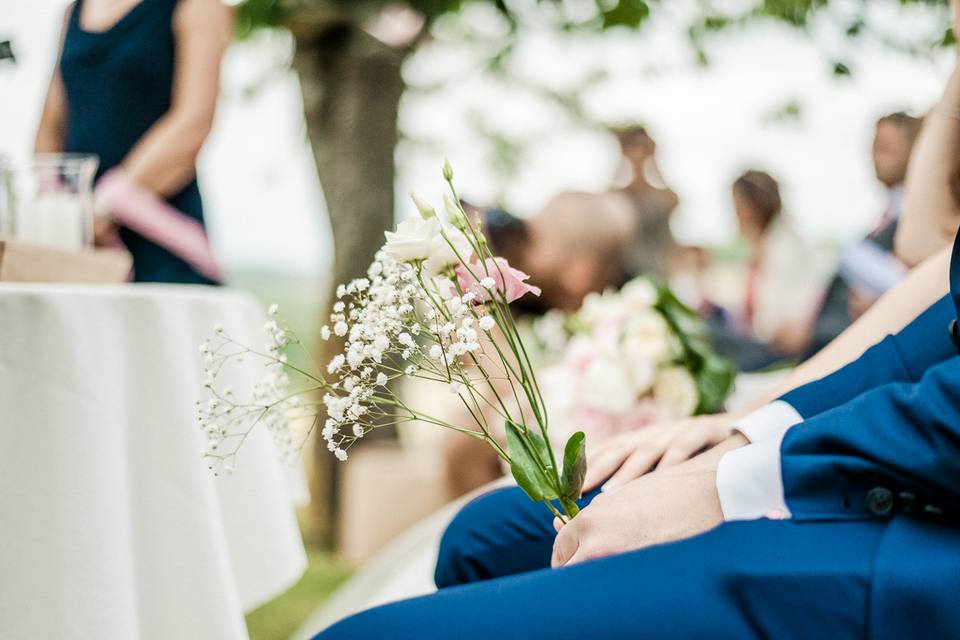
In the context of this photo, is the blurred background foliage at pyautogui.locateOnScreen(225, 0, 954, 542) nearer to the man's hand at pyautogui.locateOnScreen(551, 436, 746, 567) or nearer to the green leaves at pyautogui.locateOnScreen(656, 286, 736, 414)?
the green leaves at pyautogui.locateOnScreen(656, 286, 736, 414)

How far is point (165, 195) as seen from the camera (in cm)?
218

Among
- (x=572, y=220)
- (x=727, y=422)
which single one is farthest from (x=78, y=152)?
(x=727, y=422)

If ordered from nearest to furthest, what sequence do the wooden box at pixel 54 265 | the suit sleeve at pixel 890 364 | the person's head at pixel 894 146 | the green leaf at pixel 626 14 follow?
the suit sleeve at pixel 890 364
the wooden box at pixel 54 265
the person's head at pixel 894 146
the green leaf at pixel 626 14

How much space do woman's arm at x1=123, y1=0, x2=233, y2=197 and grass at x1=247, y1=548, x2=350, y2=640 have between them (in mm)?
1695

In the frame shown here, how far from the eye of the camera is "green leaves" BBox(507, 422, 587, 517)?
87 centimetres

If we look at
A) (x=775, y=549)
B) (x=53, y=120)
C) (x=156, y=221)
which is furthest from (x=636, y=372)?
(x=53, y=120)

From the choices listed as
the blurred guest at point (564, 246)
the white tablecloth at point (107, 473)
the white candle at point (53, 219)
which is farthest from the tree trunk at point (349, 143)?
the white tablecloth at point (107, 473)

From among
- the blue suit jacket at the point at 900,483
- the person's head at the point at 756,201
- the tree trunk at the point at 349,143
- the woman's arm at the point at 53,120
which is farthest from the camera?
the person's head at the point at 756,201

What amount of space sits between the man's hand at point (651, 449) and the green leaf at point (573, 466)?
0.14m

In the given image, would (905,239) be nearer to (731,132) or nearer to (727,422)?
(727,422)

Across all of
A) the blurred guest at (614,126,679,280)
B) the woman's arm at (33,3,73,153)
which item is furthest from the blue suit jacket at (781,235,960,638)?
the blurred guest at (614,126,679,280)

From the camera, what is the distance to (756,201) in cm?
486

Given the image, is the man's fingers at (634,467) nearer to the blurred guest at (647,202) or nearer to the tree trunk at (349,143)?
the blurred guest at (647,202)

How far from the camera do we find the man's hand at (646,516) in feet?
2.70
